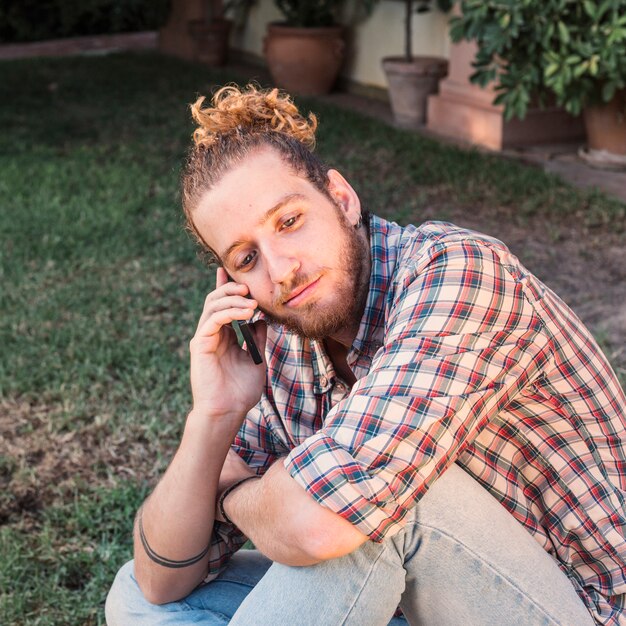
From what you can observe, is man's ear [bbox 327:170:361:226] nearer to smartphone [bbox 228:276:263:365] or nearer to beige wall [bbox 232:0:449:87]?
smartphone [bbox 228:276:263:365]

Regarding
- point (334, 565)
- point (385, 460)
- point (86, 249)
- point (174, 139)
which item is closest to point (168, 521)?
point (334, 565)

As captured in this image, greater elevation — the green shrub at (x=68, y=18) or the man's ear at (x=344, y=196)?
the man's ear at (x=344, y=196)

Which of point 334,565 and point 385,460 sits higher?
point 385,460

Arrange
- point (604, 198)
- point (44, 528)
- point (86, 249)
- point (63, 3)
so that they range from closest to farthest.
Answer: point (44, 528) → point (86, 249) → point (604, 198) → point (63, 3)

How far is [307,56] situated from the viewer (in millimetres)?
10094

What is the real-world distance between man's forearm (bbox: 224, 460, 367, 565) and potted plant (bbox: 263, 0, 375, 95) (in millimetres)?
8853

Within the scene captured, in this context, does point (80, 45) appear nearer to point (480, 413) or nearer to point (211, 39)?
point (211, 39)

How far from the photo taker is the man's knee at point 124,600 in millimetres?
2072

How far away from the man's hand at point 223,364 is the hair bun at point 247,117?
13.7 inches

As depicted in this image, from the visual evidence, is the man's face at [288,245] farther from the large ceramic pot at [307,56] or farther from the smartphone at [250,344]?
the large ceramic pot at [307,56]

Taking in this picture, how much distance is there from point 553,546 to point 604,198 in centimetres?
442

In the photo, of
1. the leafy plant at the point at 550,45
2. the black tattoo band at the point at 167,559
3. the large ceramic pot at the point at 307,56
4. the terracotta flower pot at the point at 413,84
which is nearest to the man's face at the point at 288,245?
the black tattoo band at the point at 167,559

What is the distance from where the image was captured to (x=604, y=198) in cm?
591

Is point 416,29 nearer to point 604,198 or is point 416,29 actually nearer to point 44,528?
point 604,198
